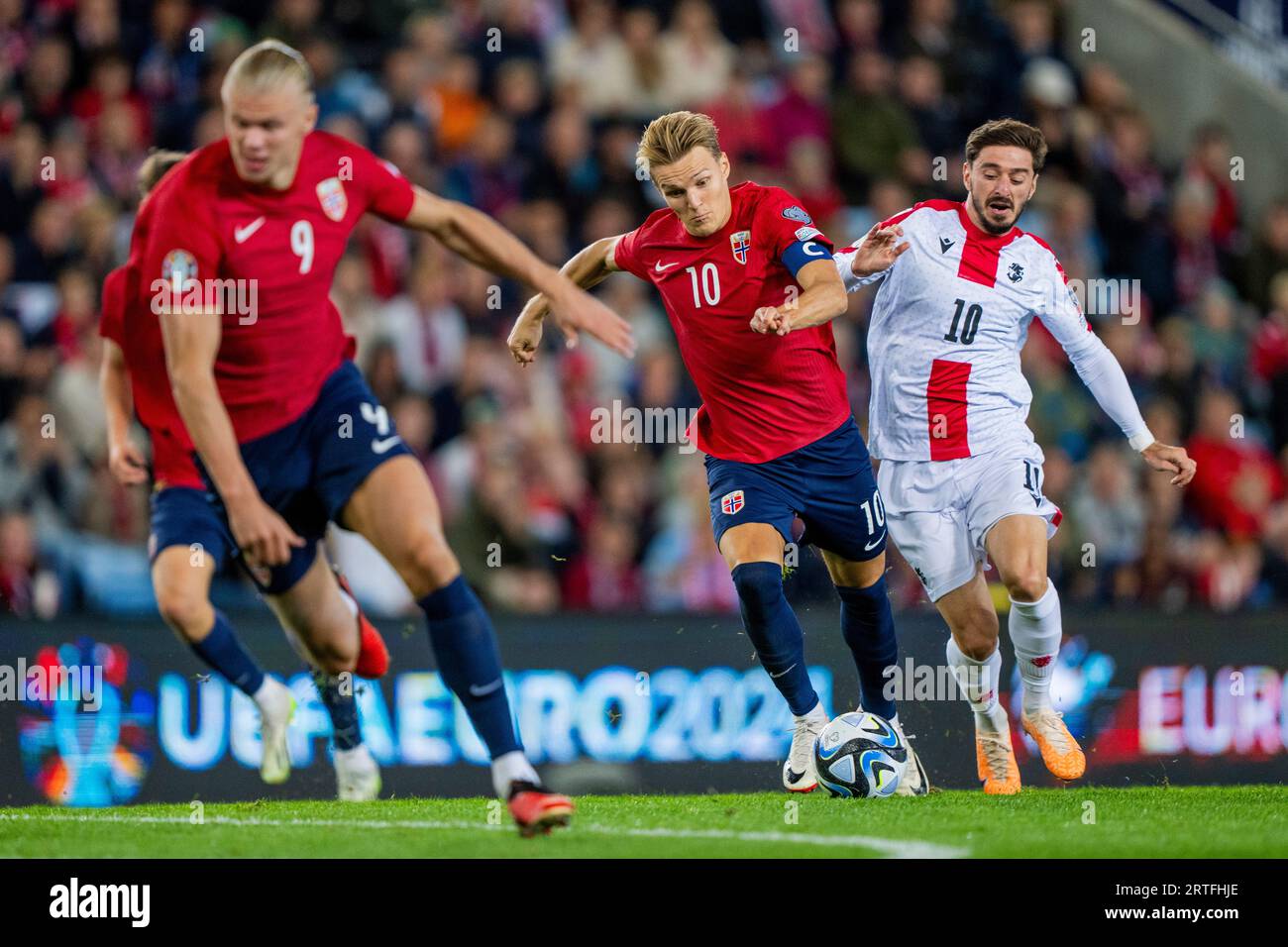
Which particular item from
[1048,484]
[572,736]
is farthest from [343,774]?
[1048,484]

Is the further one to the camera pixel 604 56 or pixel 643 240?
pixel 604 56

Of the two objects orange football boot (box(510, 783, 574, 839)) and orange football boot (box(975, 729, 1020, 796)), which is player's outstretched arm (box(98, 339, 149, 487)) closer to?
orange football boot (box(510, 783, 574, 839))

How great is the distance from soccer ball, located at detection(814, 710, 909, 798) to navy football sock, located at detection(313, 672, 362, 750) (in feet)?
6.09

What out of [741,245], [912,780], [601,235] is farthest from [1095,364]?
[601,235]

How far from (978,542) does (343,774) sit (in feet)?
8.96

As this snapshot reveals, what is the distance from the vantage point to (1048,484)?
11.4 metres

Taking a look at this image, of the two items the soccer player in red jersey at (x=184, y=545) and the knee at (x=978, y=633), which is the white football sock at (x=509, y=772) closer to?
the soccer player in red jersey at (x=184, y=545)

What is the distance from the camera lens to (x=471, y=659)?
6.00 meters

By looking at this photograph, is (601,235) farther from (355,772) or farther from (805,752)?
(355,772)

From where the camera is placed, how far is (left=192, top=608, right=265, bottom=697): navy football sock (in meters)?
7.08

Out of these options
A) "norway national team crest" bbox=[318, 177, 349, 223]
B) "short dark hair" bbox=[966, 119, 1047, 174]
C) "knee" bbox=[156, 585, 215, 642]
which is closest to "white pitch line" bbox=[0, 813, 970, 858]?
"knee" bbox=[156, 585, 215, 642]

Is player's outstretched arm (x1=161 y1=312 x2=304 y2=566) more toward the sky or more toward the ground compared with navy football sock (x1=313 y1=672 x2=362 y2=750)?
more toward the sky

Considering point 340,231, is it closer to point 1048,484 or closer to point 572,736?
point 572,736

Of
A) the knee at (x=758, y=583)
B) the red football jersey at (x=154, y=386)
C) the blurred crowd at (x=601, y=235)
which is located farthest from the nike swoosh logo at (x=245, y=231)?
the blurred crowd at (x=601, y=235)
